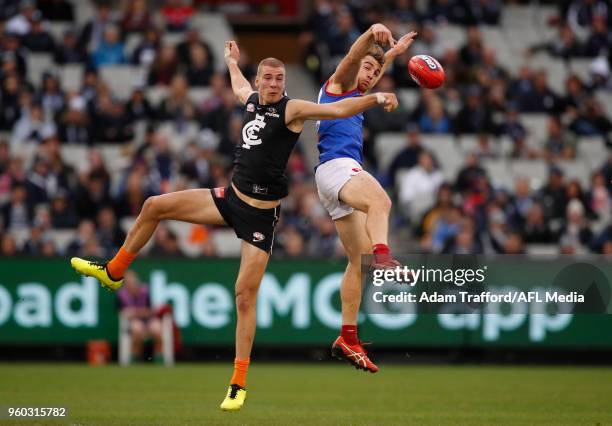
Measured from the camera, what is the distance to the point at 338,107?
11.8 metres

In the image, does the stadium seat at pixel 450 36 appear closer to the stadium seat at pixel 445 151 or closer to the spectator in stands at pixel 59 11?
the stadium seat at pixel 445 151

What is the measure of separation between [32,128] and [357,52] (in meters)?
12.2

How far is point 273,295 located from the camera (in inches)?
812

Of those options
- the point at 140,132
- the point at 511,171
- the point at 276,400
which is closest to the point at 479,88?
the point at 511,171

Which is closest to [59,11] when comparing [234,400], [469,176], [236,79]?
[469,176]

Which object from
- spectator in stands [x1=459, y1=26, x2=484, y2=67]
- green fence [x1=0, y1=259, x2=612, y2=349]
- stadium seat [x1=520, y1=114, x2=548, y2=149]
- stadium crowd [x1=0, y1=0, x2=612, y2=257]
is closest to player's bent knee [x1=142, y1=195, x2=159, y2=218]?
green fence [x1=0, y1=259, x2=612, y2=349]

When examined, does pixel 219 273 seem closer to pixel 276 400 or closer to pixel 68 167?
pixel 68 167

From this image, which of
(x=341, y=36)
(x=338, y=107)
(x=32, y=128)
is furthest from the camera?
(x=341, y=36)

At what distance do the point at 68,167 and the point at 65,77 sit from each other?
2.66 meters

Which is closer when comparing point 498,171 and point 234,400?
point 234,400

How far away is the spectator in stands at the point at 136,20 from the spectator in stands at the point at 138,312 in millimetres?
6573

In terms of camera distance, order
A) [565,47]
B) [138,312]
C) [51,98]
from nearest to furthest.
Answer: [138,312] → [51,98] → [565,47]

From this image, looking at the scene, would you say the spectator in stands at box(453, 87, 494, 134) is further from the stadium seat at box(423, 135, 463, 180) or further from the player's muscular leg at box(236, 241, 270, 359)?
the player's muscular leg at box(236, 241, 270, 359)

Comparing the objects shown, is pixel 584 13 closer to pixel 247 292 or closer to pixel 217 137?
pixel 217 137
